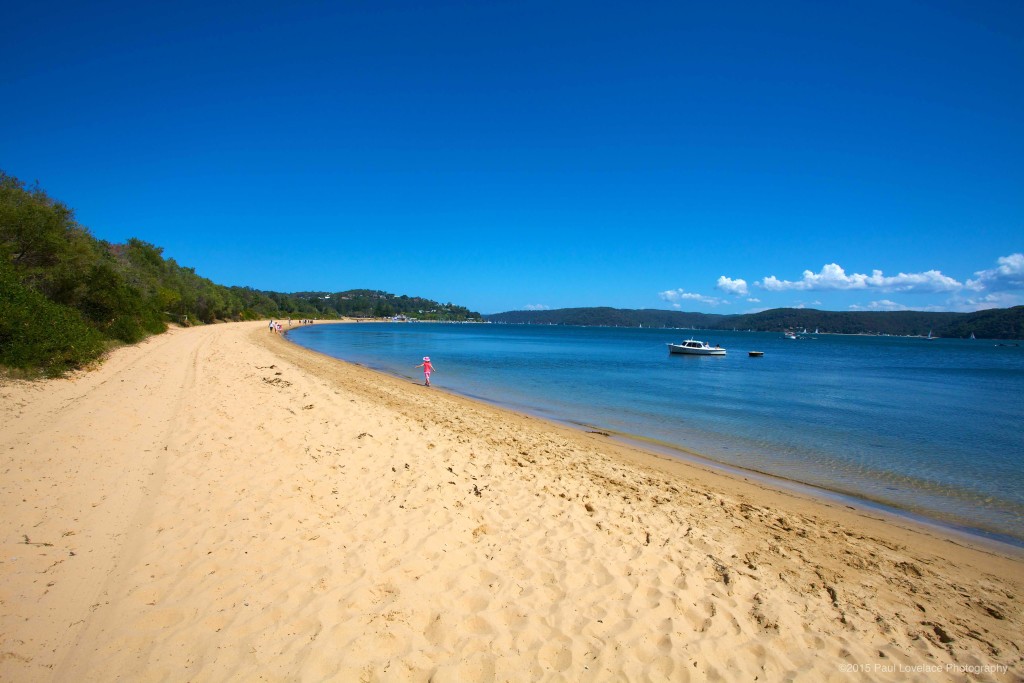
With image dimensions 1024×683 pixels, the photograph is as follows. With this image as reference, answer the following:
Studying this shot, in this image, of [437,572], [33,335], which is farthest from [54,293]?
[437,572]

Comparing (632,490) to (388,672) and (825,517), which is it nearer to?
(825,517)

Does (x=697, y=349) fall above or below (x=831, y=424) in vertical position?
above

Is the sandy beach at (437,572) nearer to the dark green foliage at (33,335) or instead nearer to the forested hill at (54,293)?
the dark green foliage at (33,335)

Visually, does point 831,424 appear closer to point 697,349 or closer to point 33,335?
point 33,335

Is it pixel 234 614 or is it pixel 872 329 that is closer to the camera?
pixel 234 614

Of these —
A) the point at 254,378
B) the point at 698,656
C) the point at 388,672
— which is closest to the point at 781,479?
the point at 698,656

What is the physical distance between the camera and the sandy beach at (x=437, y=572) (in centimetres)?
332

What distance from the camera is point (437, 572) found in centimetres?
436

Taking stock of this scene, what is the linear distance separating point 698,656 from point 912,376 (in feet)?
151

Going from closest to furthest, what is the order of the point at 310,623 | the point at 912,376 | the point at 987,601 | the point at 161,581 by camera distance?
the point at 310,623
the point at 161,581
the point at 987,601
the point at 912,376

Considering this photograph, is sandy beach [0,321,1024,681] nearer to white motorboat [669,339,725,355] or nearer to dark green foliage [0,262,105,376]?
dark green foliage [0,262,105,376]

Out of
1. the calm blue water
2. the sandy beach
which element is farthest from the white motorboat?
the sandy beach

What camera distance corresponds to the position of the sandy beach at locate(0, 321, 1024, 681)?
3.32 metres

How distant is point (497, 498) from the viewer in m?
6.34
